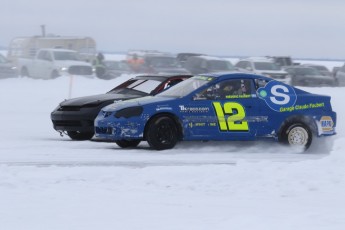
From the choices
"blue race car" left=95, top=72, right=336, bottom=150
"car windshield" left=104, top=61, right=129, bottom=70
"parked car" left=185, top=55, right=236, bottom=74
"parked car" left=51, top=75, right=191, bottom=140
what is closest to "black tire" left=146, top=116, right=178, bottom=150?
"blue race car" left=95, top=72, right=336, bottom=150

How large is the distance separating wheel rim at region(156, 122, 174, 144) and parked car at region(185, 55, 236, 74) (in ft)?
83.4

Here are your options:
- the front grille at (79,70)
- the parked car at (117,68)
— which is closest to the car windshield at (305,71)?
the parked car at (117,68)

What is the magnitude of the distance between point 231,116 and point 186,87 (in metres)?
0.98

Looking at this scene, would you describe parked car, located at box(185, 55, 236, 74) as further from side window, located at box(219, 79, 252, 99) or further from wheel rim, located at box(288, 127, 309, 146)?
side window, located at box(219, 79, 252, 99)

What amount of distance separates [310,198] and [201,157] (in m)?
4.41

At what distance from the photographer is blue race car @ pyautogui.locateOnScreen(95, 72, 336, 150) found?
46.3 ft

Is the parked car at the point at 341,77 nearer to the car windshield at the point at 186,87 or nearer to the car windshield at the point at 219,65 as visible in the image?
A: the car windshield at the point at 219,65

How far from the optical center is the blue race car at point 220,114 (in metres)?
14.1

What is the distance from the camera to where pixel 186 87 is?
1481cm

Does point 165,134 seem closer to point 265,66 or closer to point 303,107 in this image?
point 303,107

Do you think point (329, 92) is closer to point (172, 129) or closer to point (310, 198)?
point (172, 129)

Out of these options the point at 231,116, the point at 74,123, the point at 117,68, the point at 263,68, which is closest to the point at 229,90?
the point at 231,116

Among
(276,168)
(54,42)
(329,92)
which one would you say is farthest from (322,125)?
(54,42)

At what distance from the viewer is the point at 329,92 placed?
107 ft
